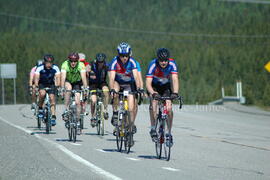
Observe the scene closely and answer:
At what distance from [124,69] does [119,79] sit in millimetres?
247

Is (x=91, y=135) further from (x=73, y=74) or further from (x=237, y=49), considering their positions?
(x=237, y=49)

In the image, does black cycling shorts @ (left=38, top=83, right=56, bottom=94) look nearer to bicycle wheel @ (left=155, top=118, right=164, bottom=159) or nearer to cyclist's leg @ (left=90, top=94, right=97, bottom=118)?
cyclist's leg @ (left=90, top=94, right=97, bottom=118)

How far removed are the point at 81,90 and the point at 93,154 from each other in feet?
12.2

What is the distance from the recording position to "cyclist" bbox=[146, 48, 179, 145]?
1373 cm

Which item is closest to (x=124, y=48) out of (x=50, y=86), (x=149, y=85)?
(x=149, y=85)

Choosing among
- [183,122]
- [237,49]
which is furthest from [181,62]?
[183,122]

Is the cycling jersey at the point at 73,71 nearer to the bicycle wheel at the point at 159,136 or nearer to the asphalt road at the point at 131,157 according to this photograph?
the asphalt road at the point at 131,157

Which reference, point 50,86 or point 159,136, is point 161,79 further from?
point 50,86

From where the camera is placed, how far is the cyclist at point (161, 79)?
13734 mm

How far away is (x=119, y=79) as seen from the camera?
15445 millimetres

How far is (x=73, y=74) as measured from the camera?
18.4 meters

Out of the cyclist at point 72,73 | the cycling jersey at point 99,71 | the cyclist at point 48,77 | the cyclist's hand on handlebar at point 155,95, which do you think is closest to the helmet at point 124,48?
the cyclist's hand on handlebar at point 155,95

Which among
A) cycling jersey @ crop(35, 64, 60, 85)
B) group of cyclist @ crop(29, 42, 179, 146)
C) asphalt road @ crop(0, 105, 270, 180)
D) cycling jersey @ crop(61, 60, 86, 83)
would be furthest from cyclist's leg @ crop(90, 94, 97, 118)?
cycling jersey @ crop(61, 60, 86, 83)

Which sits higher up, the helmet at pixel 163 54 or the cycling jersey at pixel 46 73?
the helmet at pixel 163 54
